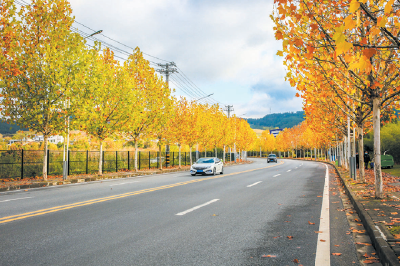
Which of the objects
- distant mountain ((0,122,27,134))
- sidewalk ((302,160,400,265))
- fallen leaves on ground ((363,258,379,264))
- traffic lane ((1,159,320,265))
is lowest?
traffic lane ((1,159,320,265))

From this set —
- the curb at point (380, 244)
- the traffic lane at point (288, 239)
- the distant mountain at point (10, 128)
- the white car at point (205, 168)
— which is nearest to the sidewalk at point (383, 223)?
the curb at point (380, 244)

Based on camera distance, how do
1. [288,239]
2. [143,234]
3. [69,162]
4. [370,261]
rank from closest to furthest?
[370,261]
[288,239]
[143,234]
[69,162]

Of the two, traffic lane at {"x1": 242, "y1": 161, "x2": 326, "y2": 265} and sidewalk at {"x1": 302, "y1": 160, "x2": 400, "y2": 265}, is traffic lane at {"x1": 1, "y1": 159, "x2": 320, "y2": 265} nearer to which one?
traffic lane at {"x1": 242, "y1": 161, "x2": 326, "y2": 265}

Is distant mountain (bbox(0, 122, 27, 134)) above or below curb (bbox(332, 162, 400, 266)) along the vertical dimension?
above

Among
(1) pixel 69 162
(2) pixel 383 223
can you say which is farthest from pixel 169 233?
(1) pixel 69 162

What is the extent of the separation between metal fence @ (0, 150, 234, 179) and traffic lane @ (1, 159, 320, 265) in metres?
13.4

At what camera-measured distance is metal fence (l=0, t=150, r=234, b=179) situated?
18.6m

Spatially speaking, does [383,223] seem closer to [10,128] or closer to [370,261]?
[370,261]

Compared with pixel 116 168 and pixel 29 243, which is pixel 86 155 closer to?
pixel 116 168

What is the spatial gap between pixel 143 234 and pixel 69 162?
1915 cm

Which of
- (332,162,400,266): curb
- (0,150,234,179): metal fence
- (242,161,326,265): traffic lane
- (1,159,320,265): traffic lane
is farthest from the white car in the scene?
(332,162,400,266): curb

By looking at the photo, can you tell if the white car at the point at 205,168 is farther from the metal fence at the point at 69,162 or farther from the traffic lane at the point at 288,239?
the traffic lane at the point at 288,239

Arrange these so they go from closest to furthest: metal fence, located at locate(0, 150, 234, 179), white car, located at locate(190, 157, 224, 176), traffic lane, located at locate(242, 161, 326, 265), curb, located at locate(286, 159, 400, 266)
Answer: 1. curb, located at locate(286, 159, 400, 266)
2. traffic lane, located at locate(242, 161, 326, 265)
3. metal fence, located at locate(0, 150, 234, 179)
4. white car, located at locate(190, 157, 224, 176)

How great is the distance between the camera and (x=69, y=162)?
22406 mm
